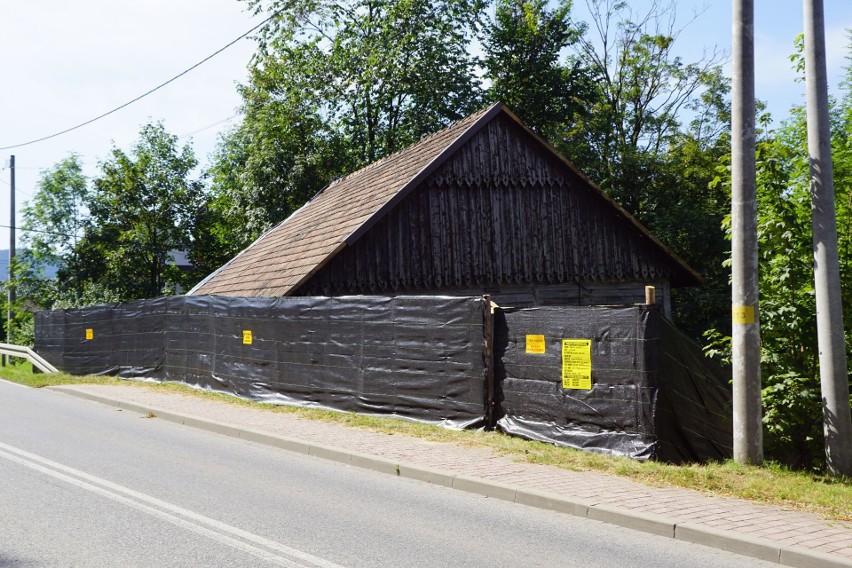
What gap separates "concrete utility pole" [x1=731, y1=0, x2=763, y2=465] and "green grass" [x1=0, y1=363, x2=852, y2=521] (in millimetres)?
437

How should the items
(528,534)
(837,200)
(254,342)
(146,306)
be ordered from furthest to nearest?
(146,306)
(254,342)
(837,200)
(528,534)

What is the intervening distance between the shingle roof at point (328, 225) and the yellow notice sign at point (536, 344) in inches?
297

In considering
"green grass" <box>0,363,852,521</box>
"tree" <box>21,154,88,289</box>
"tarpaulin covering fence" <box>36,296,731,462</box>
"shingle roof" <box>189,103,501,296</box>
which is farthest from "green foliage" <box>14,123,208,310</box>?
"green grass" <box>0,363,852,521</box>

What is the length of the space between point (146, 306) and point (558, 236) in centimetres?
1059

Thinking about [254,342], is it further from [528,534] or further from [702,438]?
[528,534]

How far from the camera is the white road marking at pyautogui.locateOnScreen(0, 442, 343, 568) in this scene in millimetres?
5820

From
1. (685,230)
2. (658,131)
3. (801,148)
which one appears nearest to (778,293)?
(801,148)

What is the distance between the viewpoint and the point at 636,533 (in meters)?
6.83

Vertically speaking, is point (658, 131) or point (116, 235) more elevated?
point (658, 131)

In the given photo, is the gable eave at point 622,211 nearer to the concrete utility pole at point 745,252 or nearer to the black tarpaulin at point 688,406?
the black tarpaulin at point 688,406

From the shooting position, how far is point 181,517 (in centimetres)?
693

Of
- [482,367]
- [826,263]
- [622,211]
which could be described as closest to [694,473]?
[826,263]

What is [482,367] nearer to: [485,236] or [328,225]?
[485,236]

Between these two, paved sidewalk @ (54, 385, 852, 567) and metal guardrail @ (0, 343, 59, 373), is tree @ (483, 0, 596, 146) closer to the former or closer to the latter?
metal guardrail @ (0, 343, 59, 373)
